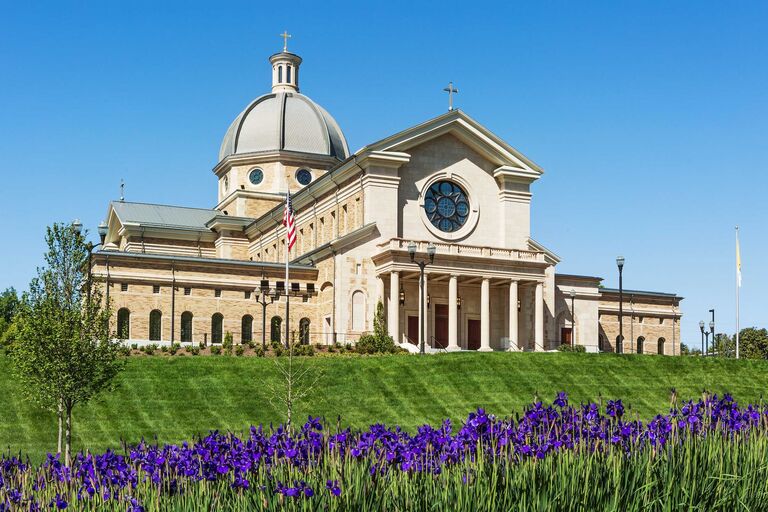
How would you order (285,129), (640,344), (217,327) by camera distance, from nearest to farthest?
(217,327) < (640,344) < (285,129)

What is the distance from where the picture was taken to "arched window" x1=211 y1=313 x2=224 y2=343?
62.3 meters

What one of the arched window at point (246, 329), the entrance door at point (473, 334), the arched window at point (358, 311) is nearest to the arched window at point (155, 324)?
the arched window at point (246, 329)

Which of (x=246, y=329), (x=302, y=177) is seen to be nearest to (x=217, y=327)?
(x=246, y=329)

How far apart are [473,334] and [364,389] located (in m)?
25.6

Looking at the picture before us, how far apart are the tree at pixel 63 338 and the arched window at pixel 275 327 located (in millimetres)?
32636

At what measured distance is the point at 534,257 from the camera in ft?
210

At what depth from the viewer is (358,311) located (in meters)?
61.0

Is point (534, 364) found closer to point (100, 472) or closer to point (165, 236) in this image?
point (100, 472)

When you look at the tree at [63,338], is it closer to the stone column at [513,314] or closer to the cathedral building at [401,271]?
the cathedral building at [401,271]

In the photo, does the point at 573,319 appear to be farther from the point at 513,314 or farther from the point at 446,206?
the point at 446,206

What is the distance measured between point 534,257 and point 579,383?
2122 centimetres

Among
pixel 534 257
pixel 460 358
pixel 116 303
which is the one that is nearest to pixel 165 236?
pixel 116 303

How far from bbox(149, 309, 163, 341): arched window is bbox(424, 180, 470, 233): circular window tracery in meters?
18.7

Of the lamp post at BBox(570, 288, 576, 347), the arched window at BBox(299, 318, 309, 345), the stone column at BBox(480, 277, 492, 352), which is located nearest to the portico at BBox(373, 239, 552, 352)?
the stone column at BBox(480, 277, 492, 352)
